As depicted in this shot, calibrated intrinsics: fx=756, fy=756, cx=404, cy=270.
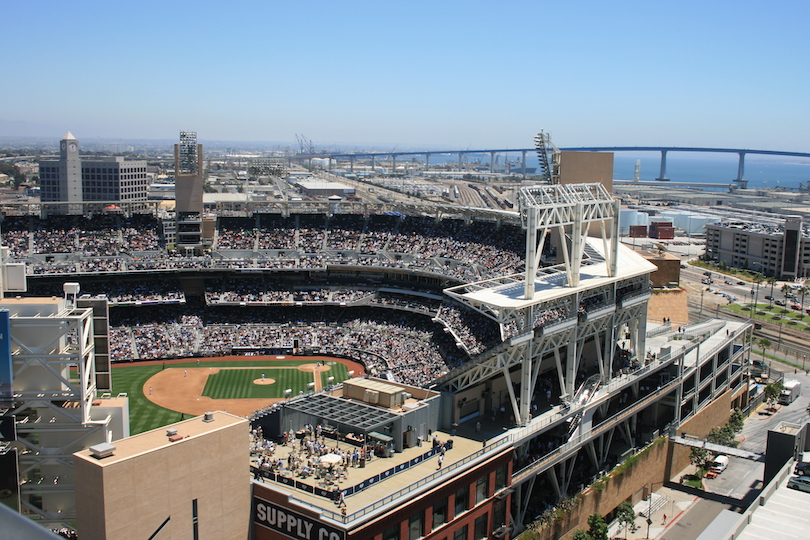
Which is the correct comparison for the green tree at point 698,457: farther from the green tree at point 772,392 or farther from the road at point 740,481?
the green tree at point 772,392

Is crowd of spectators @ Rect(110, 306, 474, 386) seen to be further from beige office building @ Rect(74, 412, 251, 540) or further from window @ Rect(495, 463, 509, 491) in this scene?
beige office building @ Rect(74, 412, 251, 540)

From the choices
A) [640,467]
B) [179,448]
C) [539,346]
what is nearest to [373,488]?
[179,448]

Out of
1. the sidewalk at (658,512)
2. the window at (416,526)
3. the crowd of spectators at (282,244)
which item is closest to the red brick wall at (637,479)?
the sidewalk at (658,512)

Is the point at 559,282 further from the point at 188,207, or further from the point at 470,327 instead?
the point at 188,207

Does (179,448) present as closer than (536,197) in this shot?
Yes

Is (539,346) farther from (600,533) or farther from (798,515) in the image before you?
(798,515)

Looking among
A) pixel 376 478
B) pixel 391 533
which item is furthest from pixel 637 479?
pixel 391 533

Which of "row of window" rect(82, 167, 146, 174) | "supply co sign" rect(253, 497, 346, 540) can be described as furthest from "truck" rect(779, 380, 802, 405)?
"row of window" rect(82, 167, 146, 174)
